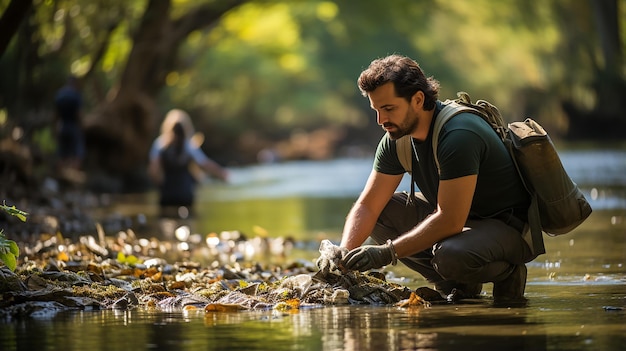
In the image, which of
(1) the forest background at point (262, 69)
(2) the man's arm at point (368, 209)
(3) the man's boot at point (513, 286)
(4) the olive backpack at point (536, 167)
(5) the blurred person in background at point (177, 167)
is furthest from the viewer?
(1) the forest background at point (262, 69)

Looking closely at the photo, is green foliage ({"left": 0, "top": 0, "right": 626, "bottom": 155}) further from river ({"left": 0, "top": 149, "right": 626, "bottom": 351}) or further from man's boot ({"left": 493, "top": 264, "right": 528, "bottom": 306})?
man's boot ({"left": 493, "top": 264, "right": 528, "bottom": 306})

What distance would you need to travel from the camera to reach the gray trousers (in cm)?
704

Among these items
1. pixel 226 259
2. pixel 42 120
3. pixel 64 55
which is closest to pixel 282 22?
pixel 64 55

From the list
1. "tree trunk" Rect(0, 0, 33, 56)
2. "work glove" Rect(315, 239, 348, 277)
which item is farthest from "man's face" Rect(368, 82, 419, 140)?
"tree trunk" Rect(0, 0, 33, 56)

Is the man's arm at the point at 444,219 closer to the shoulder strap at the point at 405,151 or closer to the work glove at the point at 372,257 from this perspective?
the work glove at the point at 372,257

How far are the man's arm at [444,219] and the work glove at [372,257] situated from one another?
6 cm

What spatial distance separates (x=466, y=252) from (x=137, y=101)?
74.9 feet

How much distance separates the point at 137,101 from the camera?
29219 millimetres

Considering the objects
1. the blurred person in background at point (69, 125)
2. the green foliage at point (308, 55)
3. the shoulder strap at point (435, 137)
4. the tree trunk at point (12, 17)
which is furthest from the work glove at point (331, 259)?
the blurred person in background at point (69, 125)

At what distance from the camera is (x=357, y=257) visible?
7090 millimetres

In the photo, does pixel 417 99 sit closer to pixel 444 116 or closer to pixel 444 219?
pixel 444 116

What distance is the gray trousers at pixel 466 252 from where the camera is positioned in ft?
23.1

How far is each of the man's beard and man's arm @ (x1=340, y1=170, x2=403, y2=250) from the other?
1.61 ft

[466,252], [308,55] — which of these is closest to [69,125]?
[466,252]
